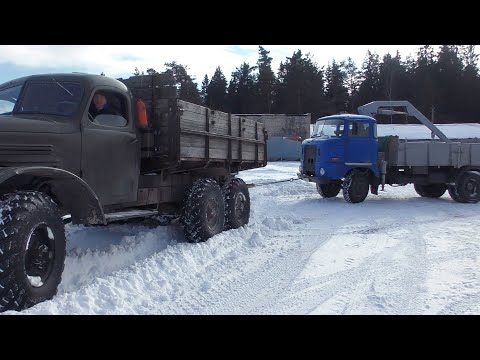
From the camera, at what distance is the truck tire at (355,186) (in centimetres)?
1242

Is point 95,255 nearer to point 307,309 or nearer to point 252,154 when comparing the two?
point 307,309

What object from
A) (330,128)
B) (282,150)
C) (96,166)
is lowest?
(96,166)

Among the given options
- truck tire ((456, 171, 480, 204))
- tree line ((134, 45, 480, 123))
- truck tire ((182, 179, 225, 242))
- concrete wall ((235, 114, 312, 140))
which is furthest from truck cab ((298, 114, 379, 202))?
tree line ((134, 45, 480, 123))

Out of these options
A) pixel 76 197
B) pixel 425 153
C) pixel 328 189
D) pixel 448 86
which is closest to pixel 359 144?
pixel 328 189

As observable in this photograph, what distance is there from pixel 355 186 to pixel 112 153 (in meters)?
8.60

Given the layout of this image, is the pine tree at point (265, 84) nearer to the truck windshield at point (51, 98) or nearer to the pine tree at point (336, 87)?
the pine tree at point (336, 87)

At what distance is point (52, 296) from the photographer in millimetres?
3924

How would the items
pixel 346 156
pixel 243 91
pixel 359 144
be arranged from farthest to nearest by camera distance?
1. pixel 243 91
2. pixel 359 144
3. pixel 346 156

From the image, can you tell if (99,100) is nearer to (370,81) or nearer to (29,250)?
(29,250)

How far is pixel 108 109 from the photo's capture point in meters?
5.51


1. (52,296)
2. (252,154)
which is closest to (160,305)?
(52,296)

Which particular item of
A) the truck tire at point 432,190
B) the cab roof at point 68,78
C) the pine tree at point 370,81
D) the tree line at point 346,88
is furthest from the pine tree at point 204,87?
the cab roof at point 68,78

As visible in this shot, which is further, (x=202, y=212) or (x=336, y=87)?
(x=336, y=87)

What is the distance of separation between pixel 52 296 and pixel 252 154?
19.1 feet
